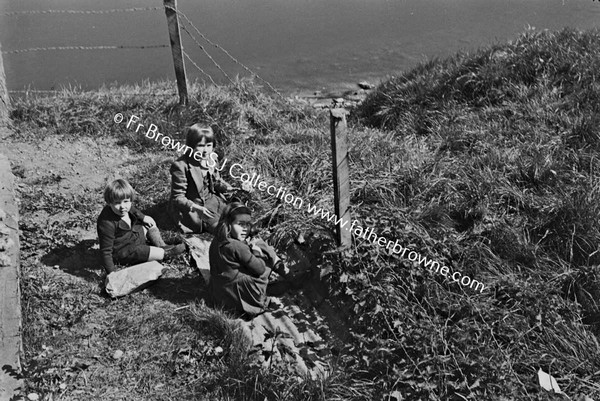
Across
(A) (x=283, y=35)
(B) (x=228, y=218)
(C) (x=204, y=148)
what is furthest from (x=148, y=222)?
(A) (x=283, y=35)

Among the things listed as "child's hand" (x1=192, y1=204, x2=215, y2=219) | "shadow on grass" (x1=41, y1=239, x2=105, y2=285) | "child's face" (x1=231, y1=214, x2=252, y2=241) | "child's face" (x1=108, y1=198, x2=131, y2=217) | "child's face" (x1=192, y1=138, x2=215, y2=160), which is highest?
"child's face" (x1=192, y1=138, x2=215, y2=160)

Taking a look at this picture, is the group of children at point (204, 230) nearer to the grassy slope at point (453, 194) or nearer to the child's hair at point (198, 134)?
the child's hair at point (198, 134)

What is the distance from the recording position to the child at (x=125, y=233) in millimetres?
5328

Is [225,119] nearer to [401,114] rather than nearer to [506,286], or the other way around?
[401,114]

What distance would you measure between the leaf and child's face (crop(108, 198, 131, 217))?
3.32 metres

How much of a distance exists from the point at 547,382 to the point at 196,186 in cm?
344

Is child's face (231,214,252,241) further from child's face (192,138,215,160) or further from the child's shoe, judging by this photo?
child's face (192,138,215,160)

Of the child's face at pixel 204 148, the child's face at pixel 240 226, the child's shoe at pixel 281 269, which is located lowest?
the child's shoe at pixel 281 269

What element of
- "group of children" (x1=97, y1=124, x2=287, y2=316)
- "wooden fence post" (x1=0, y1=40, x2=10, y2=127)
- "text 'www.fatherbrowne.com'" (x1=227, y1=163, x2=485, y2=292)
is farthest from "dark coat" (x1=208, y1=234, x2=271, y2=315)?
"wooden fence post" (x1=0, y1=40, x2=10, y2=127)

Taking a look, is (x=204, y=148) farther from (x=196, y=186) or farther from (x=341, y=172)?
(x=341, y=172)

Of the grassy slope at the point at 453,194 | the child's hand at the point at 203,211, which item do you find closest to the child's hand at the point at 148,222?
the child's hand at the point at 203,211

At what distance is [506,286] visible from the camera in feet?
16.6

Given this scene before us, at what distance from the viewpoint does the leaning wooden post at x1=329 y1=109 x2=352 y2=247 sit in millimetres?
4875

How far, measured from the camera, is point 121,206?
5344 mm
